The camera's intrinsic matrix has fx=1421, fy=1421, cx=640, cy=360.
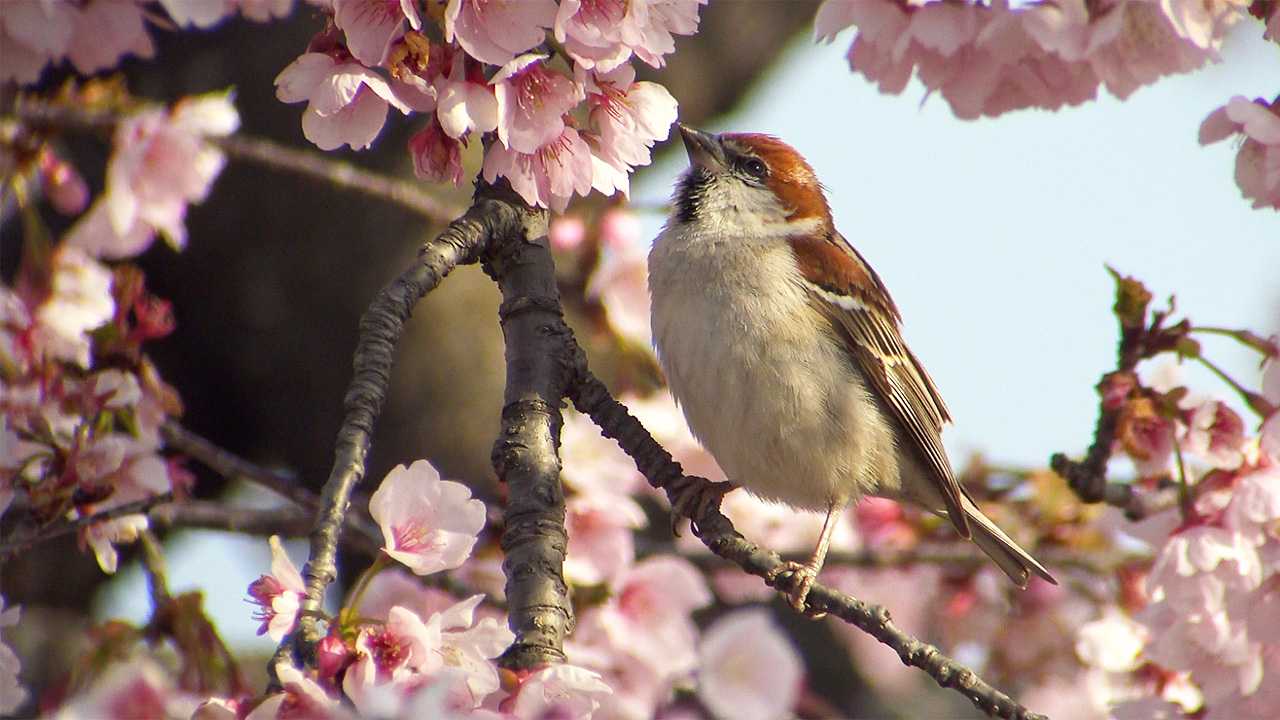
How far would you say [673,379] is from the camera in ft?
10.5

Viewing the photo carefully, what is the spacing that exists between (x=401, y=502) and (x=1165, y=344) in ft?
5.33

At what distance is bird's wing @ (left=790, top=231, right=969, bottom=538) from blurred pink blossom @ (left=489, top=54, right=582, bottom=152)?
4.41 feet

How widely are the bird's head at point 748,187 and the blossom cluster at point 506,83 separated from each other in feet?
4.02

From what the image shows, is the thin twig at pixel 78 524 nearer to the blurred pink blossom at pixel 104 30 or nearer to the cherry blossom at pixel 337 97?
the cherry blossom at pixel 337 97

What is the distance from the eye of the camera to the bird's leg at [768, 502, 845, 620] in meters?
2.43

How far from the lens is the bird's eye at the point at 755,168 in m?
3.72

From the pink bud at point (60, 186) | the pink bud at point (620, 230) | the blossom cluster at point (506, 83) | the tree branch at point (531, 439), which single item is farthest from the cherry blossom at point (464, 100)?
the pink bud at point (620, 230)

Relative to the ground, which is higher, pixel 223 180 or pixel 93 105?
pixel 93 105

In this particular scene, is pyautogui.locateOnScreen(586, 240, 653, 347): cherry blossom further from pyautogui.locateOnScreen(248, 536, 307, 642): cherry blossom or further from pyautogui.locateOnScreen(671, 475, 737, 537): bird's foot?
pyautogui.locateOnScreen(248, 536, 307, 642): cherry blossom

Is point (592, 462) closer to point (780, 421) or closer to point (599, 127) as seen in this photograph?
point (780, 421)

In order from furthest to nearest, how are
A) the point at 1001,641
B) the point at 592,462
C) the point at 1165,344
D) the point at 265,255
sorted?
the point at 265,255, the point at 1001,641, the point at 592,462, the point at 1165,344

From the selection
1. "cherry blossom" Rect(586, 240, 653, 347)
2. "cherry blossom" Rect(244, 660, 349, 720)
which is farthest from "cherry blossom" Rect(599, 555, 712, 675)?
"cherry blossom" Rect(244, 660, 349, 720)

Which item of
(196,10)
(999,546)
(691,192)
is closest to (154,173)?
(196,10)

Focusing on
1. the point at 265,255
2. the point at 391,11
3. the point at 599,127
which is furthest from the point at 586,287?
the point at 391,11
